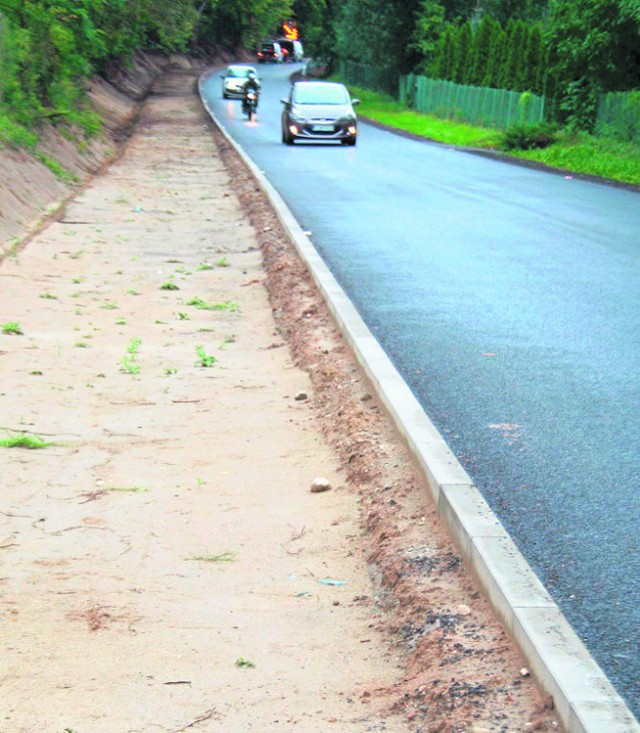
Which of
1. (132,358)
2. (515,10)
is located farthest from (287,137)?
(515,10)

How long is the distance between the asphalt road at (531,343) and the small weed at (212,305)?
1.12m

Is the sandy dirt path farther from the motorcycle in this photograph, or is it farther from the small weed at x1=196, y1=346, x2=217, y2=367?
the motorcycle

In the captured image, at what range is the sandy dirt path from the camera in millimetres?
4027

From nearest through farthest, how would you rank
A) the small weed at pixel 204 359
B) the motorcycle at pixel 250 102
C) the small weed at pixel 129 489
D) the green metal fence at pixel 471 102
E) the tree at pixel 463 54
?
the small weed at pixel 129 489 < the small weed at pixel 204 359 < the green metal fence at pixel 471 102 < the motorcycle at pixel 250 102 < the tree at pixel 463 54

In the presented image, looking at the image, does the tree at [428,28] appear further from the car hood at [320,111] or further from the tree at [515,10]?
the car hood at [320,111]

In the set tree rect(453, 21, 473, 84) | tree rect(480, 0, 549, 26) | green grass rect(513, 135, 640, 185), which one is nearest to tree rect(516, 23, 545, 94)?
green grass rect(513, 135, 640, 185)

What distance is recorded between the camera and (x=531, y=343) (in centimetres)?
929

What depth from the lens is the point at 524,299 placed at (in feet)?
36.7

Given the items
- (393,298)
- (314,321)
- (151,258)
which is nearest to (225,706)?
(314,321)

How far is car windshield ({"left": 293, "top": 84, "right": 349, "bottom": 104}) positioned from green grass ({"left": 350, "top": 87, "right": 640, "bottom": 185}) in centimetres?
476

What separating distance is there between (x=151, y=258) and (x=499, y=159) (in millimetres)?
20202

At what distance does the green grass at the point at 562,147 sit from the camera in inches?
1112

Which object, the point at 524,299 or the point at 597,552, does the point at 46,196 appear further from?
the point at 597,552

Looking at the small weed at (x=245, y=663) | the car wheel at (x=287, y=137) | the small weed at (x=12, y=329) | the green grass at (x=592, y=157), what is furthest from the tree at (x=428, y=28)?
the small weed at (x=245, y=663)
